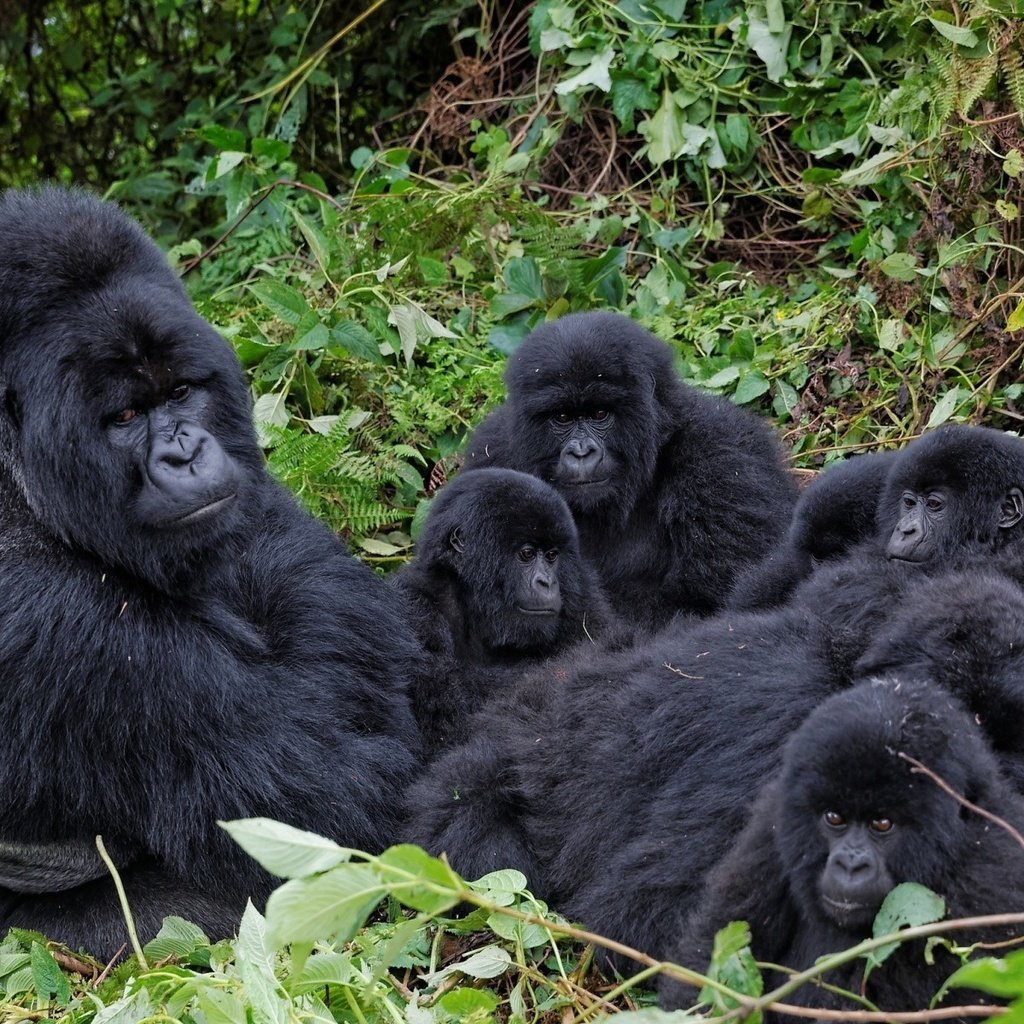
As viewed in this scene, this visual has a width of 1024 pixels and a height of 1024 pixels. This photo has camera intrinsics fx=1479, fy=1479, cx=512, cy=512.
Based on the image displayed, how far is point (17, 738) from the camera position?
3.51m

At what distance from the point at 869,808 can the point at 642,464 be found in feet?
8.19

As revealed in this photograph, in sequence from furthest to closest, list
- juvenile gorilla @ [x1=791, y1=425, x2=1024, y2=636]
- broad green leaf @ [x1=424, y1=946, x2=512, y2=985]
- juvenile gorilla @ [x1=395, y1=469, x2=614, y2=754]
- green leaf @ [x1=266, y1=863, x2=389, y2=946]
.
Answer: juvenile gorilla @ [x1=395, y1=469, x2=614, y2=754], juvenile gorilla @ [x1=791, y1=425, x2=1024, y2=636], broad green leaf @ [x1=424, y1=946, x2=512, y2=985], green leaf @ [x1=266, y1=863, x2=389, y2=946]

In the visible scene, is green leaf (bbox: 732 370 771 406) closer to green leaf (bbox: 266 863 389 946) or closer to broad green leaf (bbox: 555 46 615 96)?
broad green leaf (bbox: 555 46 615 96)

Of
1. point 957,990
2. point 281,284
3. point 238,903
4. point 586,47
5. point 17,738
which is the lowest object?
point 238,903

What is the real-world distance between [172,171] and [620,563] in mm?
4442

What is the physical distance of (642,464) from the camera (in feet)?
16.1

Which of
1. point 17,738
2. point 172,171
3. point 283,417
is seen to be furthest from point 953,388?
point 172,171

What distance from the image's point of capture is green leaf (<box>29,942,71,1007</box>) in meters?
3.42

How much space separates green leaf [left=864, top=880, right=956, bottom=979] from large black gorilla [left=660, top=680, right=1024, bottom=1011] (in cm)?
2

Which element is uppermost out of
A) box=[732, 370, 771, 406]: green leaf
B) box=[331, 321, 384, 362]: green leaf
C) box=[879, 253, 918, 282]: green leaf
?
box=[331, 321, 384, 362]: green leaf

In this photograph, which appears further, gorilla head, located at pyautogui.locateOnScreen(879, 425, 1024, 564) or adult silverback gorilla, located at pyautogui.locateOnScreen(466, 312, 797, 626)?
adult silverback gorilla, located at pyautogui.locateOnScreen(466, 312, 797, 626)

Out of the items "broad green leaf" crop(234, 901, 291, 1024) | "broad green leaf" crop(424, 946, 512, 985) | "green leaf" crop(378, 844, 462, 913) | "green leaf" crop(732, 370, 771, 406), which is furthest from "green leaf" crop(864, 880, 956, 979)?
"green leaf" crop(732, 370, 771, 406)

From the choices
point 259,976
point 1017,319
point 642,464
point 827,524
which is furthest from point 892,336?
point 259,976

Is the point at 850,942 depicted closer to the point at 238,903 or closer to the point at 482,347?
the point at 238,903
